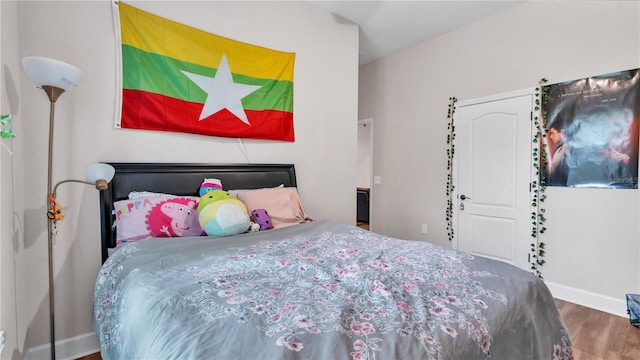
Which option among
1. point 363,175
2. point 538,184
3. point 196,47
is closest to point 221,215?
Result: point 196,47

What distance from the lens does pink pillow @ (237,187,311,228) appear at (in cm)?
242

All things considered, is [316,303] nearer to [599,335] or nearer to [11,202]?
[11,202]

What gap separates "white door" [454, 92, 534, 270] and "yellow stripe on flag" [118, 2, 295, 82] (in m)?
2.19

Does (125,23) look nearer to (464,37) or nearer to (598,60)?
(464,37)

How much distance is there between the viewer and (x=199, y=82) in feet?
8.02

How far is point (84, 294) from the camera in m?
2.01

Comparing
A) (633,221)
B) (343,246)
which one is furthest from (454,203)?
(343,246)

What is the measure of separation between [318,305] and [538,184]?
9.73 ft

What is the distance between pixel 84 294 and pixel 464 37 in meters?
4.36

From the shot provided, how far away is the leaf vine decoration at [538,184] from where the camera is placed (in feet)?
9.76

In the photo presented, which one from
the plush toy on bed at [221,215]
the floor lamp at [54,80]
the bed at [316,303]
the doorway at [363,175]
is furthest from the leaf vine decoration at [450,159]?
the floor lamp at [54,80]

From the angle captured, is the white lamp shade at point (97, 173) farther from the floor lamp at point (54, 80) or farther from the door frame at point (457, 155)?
the door frame at point (457, 155)

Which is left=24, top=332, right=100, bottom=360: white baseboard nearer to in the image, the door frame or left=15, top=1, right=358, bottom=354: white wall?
left=15, top=1, right=358, bottom=354: white wall

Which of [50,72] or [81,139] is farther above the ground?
[50,72]
